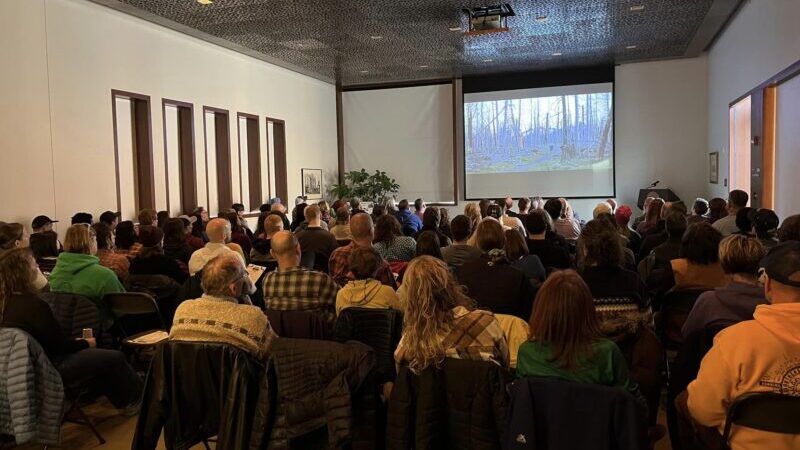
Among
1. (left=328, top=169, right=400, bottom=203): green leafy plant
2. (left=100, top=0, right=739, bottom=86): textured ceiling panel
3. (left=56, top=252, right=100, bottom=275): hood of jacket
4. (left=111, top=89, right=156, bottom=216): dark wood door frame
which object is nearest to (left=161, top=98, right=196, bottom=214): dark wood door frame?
(left=111, top=89, right=156, bottom=216): dark wood door frame

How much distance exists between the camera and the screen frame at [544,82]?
41.2ft

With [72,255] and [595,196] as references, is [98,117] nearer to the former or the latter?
[72,255]

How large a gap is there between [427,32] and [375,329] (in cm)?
751

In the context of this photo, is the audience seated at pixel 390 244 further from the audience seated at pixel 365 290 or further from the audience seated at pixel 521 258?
the audience seated at pixel 365 290

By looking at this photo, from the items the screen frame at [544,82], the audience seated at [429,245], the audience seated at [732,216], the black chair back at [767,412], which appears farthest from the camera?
the screen frame at [544,82]

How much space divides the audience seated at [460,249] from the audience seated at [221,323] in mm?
2017

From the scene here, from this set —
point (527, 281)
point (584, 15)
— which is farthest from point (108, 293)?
point (584, 15)

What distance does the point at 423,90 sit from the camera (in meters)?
13.9

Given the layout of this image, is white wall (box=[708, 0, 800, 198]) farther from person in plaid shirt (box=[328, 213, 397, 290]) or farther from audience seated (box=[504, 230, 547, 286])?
person in plaid shirt (box=[328, 213, 397, 290])

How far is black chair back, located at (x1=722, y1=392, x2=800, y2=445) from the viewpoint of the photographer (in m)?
1.79

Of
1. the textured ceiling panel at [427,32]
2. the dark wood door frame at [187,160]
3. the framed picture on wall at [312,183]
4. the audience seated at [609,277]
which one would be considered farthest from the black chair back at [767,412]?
the framed picture on wall at [312,183]

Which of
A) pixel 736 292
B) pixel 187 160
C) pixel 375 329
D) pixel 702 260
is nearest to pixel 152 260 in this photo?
pixel 375 329

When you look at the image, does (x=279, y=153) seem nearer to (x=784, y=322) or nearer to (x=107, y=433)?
(x=107, y=433)

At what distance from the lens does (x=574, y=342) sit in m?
1.99
